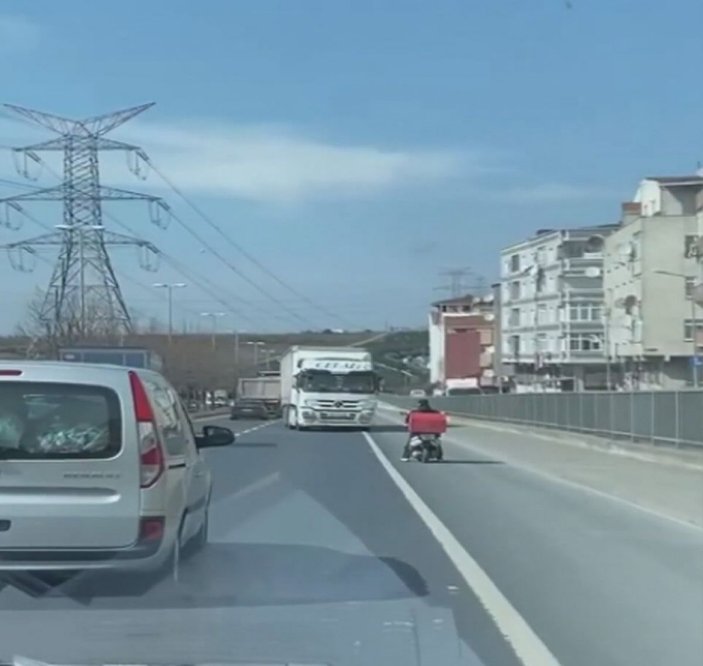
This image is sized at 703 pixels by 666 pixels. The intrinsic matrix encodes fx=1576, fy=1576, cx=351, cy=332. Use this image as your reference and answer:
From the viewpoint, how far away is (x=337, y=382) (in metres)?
61.0

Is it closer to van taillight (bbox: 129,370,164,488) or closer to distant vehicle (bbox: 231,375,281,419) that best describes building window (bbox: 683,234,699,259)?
distant vehicle (bbox: 231,375,281,419)

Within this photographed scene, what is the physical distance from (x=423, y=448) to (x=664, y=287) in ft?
141

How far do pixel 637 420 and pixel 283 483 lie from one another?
50.6 ft

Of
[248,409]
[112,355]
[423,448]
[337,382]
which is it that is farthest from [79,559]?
[248,409]

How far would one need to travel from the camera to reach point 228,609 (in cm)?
1146

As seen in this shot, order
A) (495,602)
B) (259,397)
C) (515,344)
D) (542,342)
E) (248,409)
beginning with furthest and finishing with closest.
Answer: (515,344)
(542,342)
(259,397)
(248,409)
(495,602)

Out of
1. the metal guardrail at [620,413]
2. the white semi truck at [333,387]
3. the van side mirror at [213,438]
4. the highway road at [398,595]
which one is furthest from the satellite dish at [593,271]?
the van side mirror at [213,438]

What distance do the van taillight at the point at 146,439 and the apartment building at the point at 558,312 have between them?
8658cm

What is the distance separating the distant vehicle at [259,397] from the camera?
8388cm

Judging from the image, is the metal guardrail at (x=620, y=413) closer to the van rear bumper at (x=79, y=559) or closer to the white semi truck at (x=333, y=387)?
the white semi truck at (x=333, y=387)

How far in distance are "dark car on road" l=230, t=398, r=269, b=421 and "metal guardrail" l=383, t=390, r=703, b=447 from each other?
16.8 metres

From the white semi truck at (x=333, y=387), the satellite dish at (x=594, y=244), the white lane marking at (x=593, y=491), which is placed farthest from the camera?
the satellite dish at (x=594, y=244)

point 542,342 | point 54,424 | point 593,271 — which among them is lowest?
point 54,424

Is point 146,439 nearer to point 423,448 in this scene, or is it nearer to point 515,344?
point 423,448
